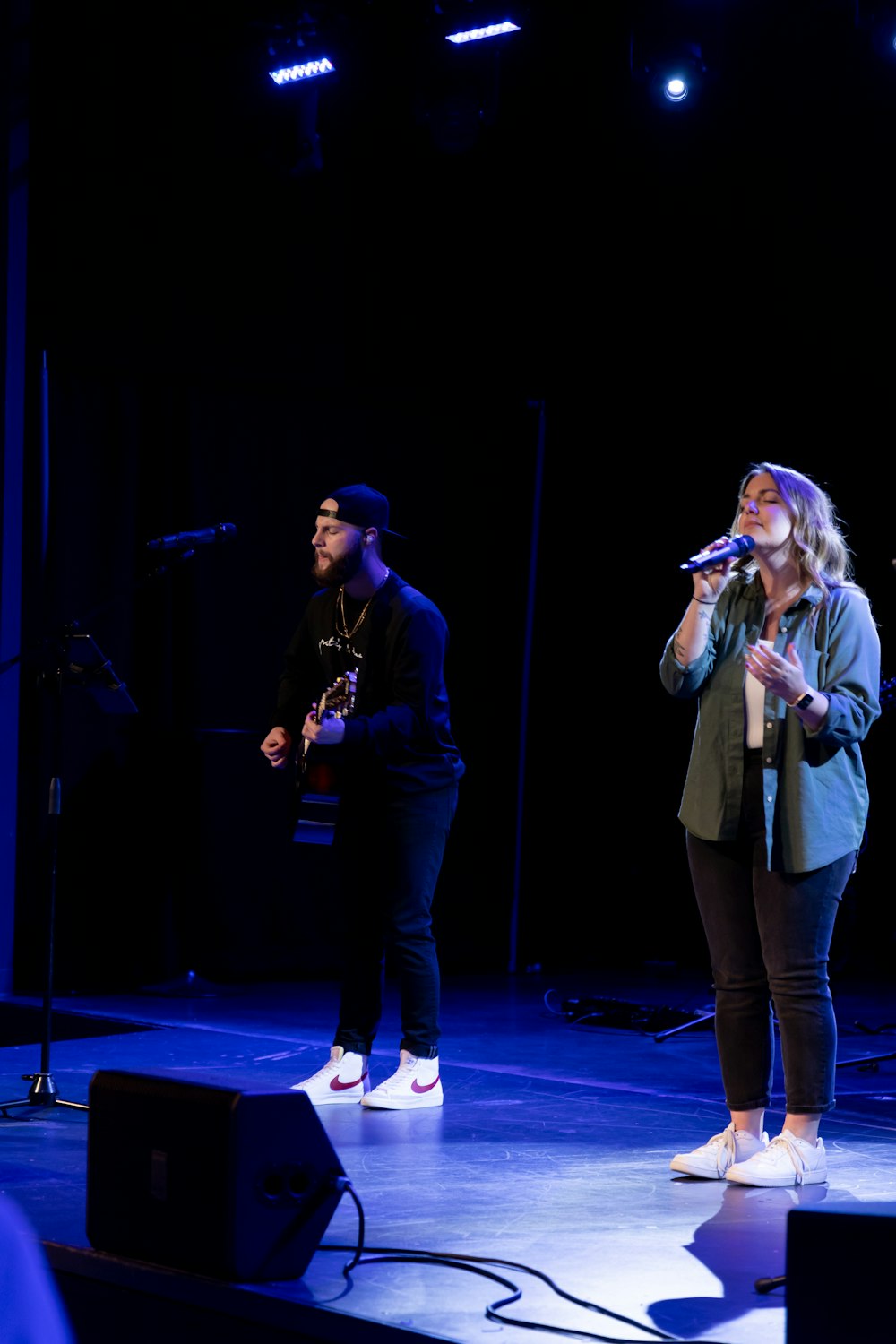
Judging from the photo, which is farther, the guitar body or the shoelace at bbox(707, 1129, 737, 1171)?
the guitar body

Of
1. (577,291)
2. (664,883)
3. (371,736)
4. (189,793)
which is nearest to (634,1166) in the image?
(371,736)

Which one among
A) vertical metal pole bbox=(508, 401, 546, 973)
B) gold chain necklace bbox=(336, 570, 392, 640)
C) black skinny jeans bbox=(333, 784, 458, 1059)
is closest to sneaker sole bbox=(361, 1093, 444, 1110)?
black skinny jeans bbox=(333, 784, 458, 1059)

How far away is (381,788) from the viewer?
15.9ft

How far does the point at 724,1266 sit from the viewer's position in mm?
3143

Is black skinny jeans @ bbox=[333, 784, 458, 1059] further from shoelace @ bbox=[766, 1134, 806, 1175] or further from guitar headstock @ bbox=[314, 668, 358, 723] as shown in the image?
shoelace @ bbox=[766, 1134, 806, 1175]

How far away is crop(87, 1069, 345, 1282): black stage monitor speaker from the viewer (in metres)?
2.88

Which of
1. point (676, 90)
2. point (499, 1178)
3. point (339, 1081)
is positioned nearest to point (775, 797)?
point (499, 1178)

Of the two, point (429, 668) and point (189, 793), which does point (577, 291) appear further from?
point (429, 668)

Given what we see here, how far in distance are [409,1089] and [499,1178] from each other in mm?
897

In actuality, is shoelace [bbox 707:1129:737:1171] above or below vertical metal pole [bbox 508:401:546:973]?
below

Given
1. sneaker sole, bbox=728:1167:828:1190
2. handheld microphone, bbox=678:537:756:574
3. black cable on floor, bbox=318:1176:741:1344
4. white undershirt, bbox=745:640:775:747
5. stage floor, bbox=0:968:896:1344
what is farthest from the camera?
white undershirt, bbox=745:640:775:747

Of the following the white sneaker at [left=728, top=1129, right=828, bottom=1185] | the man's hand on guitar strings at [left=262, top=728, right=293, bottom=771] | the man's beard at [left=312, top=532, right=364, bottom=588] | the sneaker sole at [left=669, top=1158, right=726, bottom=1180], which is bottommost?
the sneaker sole at [left=669, top=1158, right=726, bottom=1180]

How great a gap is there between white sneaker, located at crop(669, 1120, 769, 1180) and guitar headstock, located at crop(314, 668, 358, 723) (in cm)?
160

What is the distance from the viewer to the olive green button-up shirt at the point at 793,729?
372 cm
